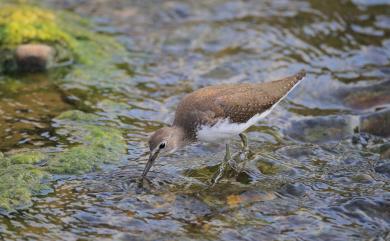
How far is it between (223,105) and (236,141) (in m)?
1.45

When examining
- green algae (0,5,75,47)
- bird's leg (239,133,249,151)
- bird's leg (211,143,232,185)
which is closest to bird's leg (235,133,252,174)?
bird's leg (239,133,249,151)

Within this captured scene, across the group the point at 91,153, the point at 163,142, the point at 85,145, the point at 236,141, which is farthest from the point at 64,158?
the point at 236,141

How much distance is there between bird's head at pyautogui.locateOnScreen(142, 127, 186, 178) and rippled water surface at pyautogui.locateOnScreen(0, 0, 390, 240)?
290 millimetres

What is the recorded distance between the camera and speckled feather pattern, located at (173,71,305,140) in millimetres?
7305

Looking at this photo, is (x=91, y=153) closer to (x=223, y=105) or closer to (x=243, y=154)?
(x=223, y=105)

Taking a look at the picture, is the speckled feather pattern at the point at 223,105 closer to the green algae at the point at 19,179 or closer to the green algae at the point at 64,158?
the green algae at the point at 64,158

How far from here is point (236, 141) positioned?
345 inches

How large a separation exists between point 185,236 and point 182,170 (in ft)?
4.82

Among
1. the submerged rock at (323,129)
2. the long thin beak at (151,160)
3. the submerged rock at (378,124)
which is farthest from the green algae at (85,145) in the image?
the submerged rock at (378,124)

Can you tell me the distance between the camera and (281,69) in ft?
34.7

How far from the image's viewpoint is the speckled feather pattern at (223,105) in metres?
7.30

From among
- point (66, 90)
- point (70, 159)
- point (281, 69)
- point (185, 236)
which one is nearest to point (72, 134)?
point (70, 159)

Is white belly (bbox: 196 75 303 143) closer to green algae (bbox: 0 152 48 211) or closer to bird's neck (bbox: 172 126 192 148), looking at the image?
bird's neck (bbox: 172 126 192 148)

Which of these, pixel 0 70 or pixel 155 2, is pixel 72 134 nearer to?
pixel 0 70
